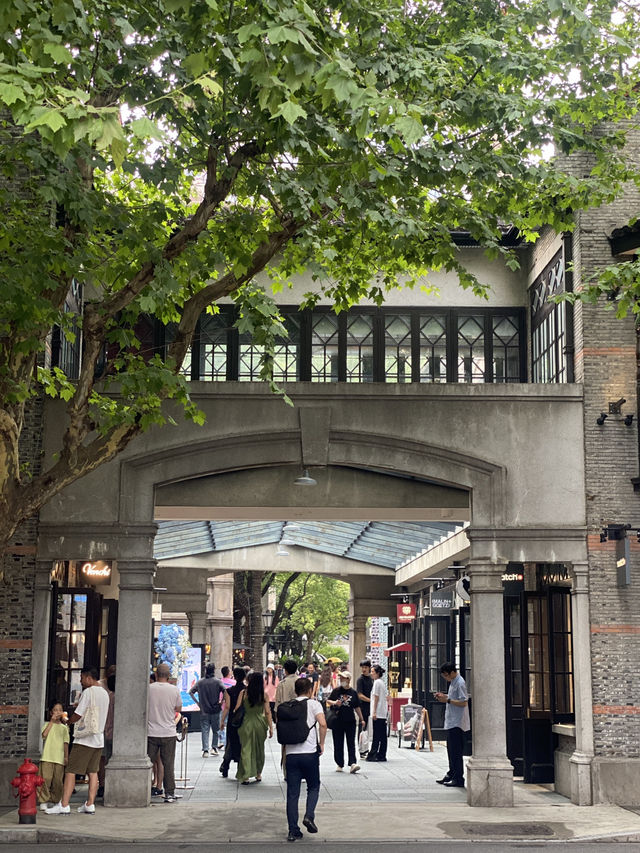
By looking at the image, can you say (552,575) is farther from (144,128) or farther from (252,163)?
(144,128)

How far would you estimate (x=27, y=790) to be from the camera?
44.0ft

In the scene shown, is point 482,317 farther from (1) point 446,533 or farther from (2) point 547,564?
(1) point 446,533

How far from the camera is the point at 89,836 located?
12969 millimetres

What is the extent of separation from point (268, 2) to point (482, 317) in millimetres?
10263

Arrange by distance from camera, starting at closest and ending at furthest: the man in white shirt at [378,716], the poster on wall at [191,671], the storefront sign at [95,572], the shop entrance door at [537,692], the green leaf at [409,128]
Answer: the green leaf at [409,128]
the shop entrance door at [537,692]
the storefront sign at [95,572]
the man in white shirt at [378,716]
the poster on wall at [191,671]

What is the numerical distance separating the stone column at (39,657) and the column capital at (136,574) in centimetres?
107

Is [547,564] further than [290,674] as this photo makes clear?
Yes

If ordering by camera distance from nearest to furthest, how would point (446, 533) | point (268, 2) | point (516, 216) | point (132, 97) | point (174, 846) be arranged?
point (268, 2) < point (132, 97) < point (174, 846) < point (516, 216) < point (446, 533)

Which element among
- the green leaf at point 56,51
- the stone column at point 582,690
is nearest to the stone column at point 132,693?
the stone column at point 582,690

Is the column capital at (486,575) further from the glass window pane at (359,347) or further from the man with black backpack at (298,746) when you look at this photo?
the man with black backpack at (298,746)

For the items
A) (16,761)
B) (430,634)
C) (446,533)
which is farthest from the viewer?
(430,634)

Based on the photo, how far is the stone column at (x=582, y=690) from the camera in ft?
50.9

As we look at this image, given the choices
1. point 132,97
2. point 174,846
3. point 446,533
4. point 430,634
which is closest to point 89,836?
point 174,846

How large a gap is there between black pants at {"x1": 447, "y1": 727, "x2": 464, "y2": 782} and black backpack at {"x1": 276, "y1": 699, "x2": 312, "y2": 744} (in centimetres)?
531
